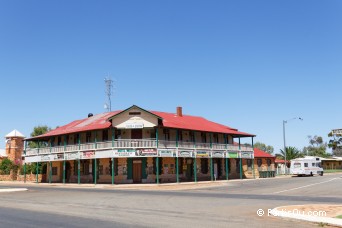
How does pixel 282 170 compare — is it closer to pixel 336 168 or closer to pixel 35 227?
pixel 336 168

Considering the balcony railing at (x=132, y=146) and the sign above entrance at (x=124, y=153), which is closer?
the sign above entrance at (x=124, y=153)

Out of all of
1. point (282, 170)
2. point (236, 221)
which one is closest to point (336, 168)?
point (282, 170)

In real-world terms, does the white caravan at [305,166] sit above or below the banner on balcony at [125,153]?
below

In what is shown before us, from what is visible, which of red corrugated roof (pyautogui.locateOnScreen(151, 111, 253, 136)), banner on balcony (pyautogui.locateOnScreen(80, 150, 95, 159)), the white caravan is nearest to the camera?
banner on balcony (pyautogui.locateOnScreen(80, 150, 95, 159))

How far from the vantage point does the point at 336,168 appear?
283ft

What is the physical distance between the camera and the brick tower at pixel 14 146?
6500 centimetres

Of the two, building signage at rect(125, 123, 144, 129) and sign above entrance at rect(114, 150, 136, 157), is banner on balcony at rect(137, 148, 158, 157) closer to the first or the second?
sign above entrance at rect(114, 150, 136, 157)

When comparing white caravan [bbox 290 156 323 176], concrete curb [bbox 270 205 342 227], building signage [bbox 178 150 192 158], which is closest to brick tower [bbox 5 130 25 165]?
building signage [bbox 178 150 192 158]

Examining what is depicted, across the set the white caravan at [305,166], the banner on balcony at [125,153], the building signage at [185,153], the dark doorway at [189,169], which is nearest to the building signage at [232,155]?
the dark doorway at [189,169]

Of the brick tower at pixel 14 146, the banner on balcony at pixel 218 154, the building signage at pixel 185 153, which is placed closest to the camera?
the building signage at pixel 185 153

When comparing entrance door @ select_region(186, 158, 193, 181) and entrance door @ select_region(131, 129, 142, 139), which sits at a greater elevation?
Result: entrance door @ select_region(131, 129, 142, 139)

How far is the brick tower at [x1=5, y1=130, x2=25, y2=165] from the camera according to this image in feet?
213

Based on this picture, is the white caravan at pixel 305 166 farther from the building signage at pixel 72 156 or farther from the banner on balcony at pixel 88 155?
the building signage at pixel 72 156

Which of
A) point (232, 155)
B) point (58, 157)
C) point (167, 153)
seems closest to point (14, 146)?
point (58, 157)
